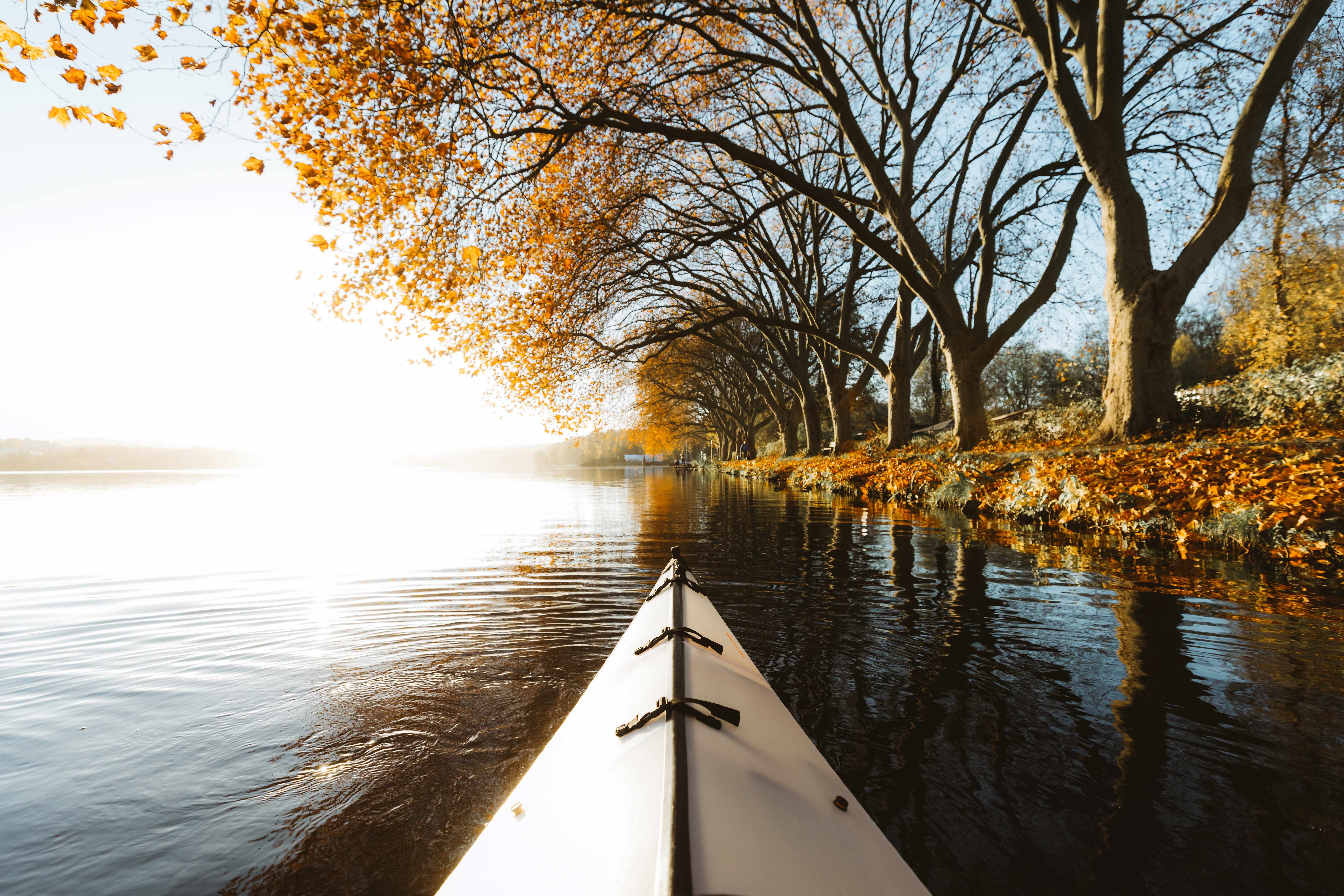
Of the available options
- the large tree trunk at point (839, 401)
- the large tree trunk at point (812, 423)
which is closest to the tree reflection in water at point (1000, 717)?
the large tree trunk at point (839, 401)

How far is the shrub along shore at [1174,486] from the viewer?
555 cm

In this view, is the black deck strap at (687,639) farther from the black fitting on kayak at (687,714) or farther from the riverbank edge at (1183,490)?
the riverbank edge at (1183,490)

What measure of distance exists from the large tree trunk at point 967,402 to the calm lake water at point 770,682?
641 cm

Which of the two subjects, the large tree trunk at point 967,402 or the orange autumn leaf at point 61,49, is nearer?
the orange autumn leaf at point 61,49

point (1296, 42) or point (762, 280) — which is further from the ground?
point (762, 280)

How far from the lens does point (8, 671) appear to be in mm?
4301

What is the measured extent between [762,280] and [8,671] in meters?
24.0

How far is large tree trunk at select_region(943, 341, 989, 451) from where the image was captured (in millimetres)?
13383

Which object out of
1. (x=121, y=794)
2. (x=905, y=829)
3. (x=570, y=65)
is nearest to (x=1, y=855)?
(x=121, y=794)

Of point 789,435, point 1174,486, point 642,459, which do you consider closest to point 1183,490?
point 1174,486

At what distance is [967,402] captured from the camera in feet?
44.9

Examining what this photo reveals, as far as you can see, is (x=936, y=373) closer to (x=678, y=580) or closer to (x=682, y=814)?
(x=678, y=580)

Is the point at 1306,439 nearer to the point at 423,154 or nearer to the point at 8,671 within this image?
the point at 423,154

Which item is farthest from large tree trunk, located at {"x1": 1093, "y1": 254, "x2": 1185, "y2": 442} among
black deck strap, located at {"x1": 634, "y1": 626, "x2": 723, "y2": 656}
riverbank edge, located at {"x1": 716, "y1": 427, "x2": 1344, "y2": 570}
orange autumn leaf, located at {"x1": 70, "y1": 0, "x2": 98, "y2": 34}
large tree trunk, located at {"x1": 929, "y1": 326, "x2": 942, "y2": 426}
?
large tree trunk, located at {"x1": 929, "y1": 326, "x2": 942, "y2": 426}
